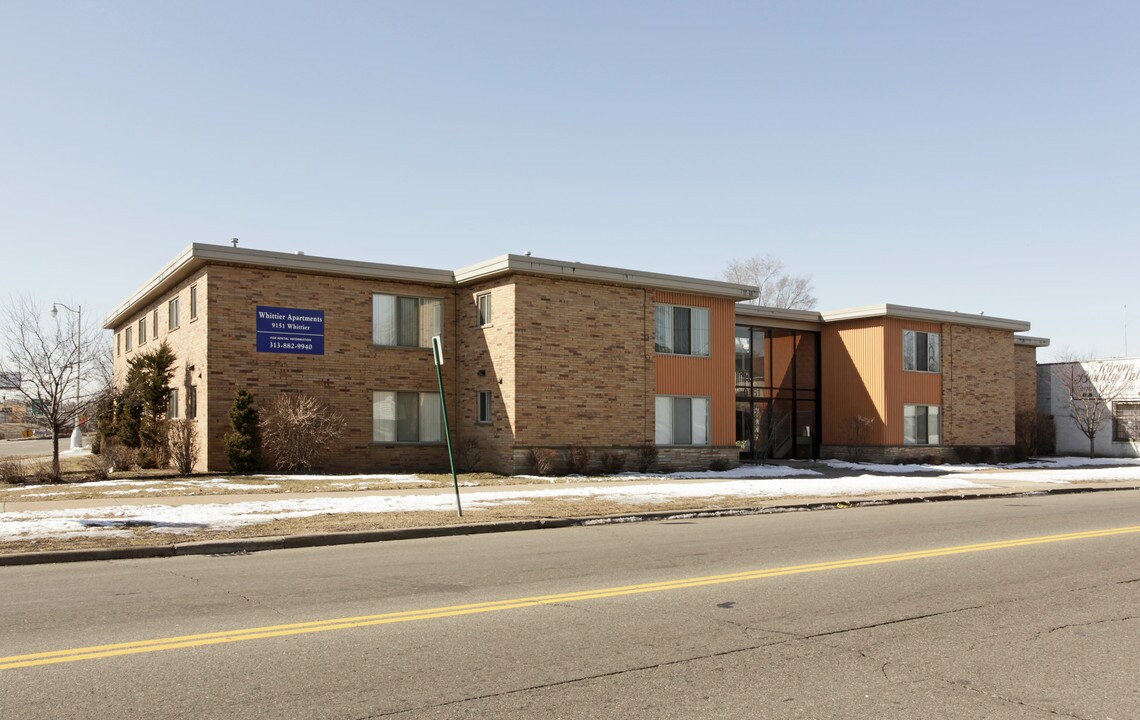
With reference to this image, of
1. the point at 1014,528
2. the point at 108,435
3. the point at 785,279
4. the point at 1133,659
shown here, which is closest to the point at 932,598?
the point at 1133,659

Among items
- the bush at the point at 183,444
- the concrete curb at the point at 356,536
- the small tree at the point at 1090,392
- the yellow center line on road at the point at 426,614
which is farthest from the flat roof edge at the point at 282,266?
the small tree at the point at 1090,392

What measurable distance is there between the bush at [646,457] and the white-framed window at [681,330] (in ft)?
9.39

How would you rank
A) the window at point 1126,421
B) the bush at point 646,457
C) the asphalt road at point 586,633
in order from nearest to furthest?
1. the asphalt road at point 586,633
2. the bush at point 646,457
3. the window at point 1126,421

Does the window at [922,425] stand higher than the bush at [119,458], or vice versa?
the window at [922,425]

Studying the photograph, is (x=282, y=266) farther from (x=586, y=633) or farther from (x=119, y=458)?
(x=586, y=633)

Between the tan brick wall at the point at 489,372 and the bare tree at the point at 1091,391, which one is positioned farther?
the bare tree at the point at 1091,391

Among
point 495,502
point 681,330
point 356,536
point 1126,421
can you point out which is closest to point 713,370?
point 681,330

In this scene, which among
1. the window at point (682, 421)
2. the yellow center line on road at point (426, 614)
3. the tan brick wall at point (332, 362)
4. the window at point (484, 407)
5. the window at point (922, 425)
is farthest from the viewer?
the window at point (922, 425)

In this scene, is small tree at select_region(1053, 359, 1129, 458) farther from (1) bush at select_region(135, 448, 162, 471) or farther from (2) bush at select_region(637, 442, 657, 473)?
(1) bush at select_region(135, 448, 162, 471)

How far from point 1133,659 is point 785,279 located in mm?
56652

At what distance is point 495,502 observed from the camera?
16.5m

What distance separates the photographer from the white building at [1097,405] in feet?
131

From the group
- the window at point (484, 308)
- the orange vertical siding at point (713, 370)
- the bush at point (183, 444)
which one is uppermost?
the window at point (484, 308)

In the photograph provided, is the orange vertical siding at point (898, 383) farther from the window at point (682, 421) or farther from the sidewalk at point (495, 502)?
the window at point (682, 421)
